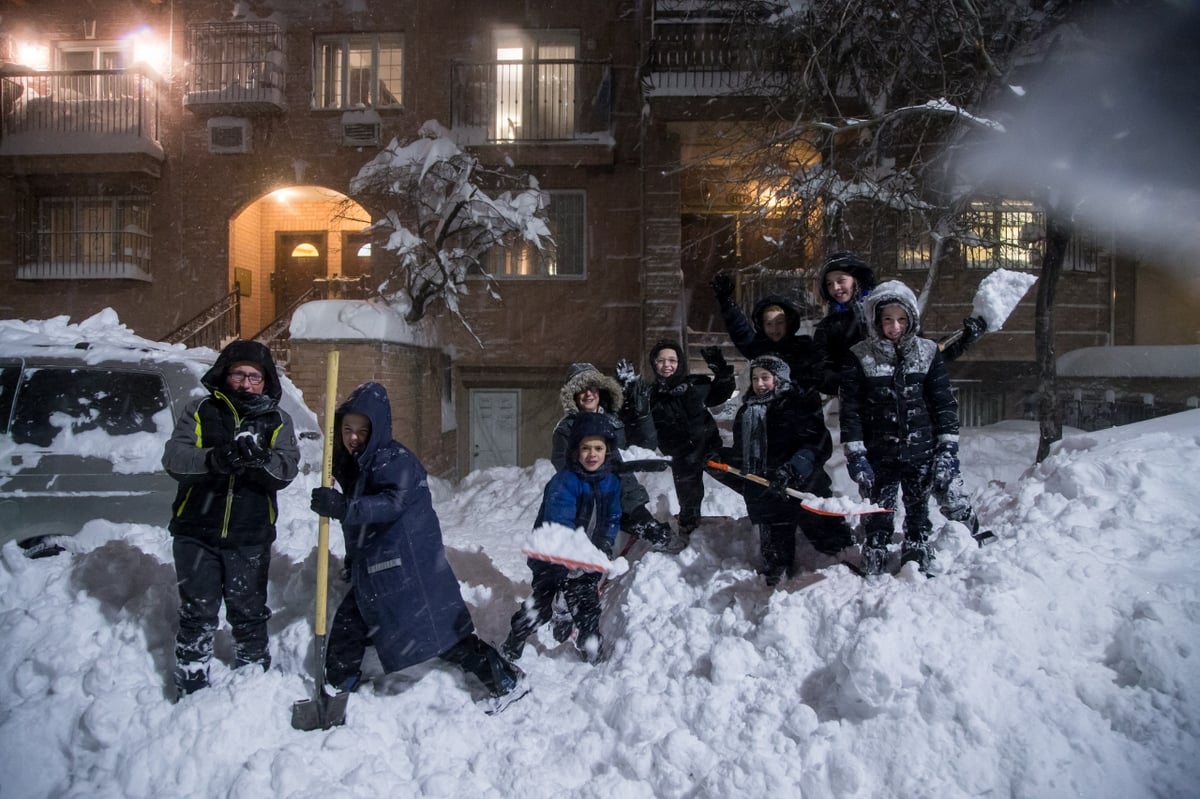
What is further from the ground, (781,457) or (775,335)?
(775,335)

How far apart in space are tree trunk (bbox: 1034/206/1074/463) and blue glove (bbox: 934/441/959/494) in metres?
4.85

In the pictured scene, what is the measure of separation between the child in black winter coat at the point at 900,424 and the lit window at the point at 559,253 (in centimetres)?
875

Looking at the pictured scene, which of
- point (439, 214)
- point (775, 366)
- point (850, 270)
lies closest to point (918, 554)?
point (775, 366)

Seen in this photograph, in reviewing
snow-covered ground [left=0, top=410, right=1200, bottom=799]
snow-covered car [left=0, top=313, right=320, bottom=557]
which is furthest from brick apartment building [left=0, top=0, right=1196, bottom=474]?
snow-covered ground [left=0, top=410, right=1200, bottom=799]

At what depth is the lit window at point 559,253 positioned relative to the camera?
39.7ft

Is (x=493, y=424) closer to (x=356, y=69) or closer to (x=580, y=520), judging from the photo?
(x=356, y=69)

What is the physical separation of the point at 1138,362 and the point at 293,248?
14.9 metres

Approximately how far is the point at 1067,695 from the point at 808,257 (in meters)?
9.07

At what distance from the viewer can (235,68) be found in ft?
39.6

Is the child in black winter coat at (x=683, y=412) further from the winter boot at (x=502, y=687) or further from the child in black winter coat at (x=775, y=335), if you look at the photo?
the winter boot at (x=502, y=687)

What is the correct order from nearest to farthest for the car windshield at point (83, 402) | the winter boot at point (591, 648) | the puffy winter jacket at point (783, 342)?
the winter boot at point (591, 648) < the puffy winter jacket at point (783, 342) < the car windshield at point (83, 402)

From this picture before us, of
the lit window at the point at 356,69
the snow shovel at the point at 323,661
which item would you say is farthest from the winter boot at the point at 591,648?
the lit window at the point at 356,69

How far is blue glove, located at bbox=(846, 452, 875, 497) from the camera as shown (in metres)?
3.62

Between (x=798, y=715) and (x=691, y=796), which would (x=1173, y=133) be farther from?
(x=691, y=796)
